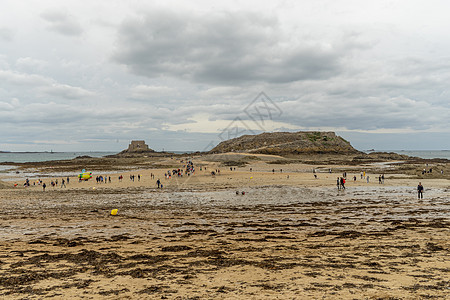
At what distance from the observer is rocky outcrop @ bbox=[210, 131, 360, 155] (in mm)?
121800

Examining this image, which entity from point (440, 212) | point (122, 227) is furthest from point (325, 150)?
point (122, 227)

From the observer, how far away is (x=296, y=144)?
13138cm

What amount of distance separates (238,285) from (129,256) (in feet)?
14.5

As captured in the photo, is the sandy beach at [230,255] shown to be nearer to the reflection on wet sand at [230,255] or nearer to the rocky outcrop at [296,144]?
the reflection on wet sand at [230,255]

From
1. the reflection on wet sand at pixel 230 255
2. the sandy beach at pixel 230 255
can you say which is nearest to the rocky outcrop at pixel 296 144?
the reflection on wet sand at pixel 230 255

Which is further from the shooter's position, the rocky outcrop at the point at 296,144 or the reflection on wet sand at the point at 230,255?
the rocky outcrop at the point at 296,144

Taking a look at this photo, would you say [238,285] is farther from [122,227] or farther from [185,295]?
[122,227]

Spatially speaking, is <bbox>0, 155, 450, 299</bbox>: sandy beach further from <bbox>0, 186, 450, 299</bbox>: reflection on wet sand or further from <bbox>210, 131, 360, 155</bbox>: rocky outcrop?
<bbox>210, 131, 360, 155</bbox>: rocky outcrop

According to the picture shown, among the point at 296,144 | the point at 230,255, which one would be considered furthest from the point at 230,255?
the point at 296,144

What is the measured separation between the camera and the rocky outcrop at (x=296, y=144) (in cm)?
12180

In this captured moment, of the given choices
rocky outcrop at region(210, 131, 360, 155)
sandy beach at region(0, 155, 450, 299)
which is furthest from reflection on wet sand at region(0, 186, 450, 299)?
rocky outcrop at region(210, 131, 360, 155)

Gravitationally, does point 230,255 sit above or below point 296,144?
below

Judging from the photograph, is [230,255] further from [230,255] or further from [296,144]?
[296,144]

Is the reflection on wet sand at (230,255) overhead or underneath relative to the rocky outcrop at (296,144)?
underneath
